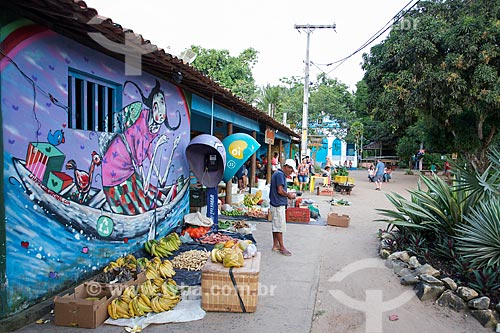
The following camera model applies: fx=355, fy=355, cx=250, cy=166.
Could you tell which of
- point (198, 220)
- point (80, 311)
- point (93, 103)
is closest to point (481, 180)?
point (198, 220)

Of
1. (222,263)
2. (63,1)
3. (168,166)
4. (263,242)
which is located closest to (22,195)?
(63,1)

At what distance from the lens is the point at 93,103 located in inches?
202

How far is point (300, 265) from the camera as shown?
622 cm

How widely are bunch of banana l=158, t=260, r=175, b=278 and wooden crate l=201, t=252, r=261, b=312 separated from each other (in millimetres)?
1153

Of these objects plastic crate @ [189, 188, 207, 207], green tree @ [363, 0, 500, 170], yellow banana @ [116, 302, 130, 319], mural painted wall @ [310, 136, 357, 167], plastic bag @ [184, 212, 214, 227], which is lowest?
yellow banana @ [116, 302, 130, 319]

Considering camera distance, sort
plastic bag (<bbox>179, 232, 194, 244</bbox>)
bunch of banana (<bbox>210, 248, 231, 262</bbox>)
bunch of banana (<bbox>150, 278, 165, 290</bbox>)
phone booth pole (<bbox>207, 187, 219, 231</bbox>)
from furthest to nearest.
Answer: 1. phone booth pole (<bbox>207, 187, 219, 231</bbox>)
2. plastic bag (<bbox>179, 232, 194, 244</bbox>)
3. bunch of banana (<bbox>150, 278, 165, 290</bbox>)
4. bunch of banana (<bbox>210, 248, 231, 262</bbox>)

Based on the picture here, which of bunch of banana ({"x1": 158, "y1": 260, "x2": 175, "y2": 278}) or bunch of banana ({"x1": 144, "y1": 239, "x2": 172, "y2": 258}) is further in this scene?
bunch of banana ({"x1": 144, "y1": 239, "x2": 172, "y2": 258})

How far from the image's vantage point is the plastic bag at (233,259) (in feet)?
14.0

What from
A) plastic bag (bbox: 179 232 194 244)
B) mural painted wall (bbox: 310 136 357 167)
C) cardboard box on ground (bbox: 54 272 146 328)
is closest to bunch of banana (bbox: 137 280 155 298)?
cardboard box on ground (bbox: 54 272 146 328)

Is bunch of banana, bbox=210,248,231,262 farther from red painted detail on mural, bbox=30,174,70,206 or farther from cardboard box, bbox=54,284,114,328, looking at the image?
red painted detail on mural, bbox=30,174,70,206

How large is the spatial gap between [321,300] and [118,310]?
2597 millimetres

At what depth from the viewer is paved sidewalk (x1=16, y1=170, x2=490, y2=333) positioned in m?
3.99

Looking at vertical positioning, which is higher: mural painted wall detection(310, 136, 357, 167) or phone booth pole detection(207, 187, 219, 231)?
mural painted wall detection(310, 136, 357, 167)

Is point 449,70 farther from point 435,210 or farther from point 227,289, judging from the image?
point 227,289
